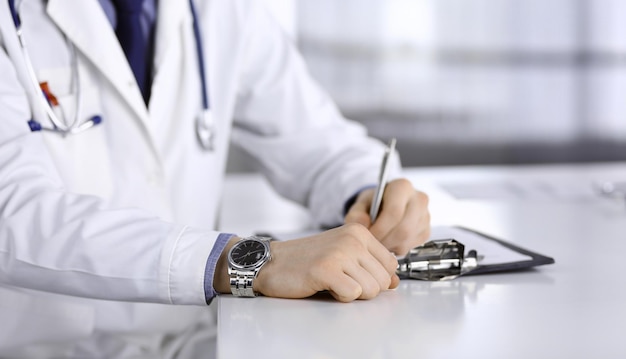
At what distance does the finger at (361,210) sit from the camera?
47.0 inches

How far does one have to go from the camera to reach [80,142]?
52.5 inches

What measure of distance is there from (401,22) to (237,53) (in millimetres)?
2883

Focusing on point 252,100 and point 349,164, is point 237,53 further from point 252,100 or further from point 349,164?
point 349,164

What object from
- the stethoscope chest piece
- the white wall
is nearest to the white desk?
the stethoscope chest piece

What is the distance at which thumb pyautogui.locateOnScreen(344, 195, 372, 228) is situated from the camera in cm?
119

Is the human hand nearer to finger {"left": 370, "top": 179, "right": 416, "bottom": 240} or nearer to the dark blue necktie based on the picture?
finger {"left": 370, "top": 179, "right": 416, "bottom": 240}

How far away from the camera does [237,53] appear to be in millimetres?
1561

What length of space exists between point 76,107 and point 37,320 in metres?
0.33

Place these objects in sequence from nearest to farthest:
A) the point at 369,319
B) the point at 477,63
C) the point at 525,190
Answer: the point at 369,319 → the point at 525,190 → the point at 477,63

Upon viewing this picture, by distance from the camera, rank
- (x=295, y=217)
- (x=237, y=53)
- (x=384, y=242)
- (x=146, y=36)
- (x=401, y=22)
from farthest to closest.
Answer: (x=401, y=22) < (x=295, y=217) < (x=237, y=53) < (x=146, y=36) < (x=384, y=242)

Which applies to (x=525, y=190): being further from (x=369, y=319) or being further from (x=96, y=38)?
(x=369, y=319)

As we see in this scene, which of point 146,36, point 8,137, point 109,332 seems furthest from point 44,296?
point 146,36

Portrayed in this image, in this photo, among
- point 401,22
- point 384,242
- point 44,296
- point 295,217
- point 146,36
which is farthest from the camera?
point 401,22

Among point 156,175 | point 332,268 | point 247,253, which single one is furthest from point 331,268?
point 156,175
